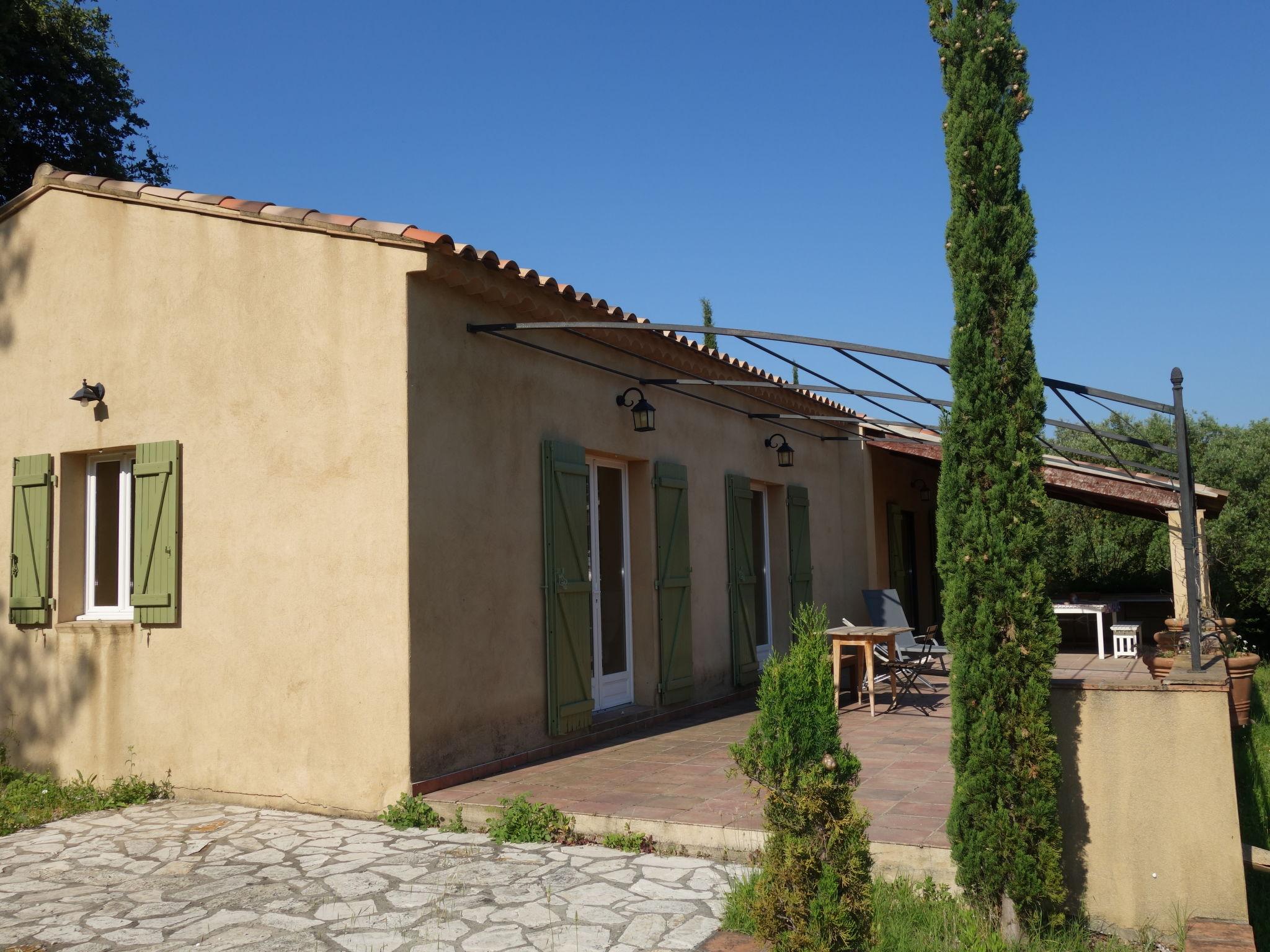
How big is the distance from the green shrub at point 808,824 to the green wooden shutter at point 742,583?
613 centimetres

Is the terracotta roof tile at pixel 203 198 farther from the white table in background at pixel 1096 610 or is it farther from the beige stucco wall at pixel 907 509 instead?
the white table in background at pixel 1096 610

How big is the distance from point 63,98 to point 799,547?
39.9 feet

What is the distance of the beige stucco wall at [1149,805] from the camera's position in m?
3.86

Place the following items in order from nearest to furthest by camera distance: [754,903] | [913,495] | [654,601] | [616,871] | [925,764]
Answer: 1. [754,903]
2. [616,871]
3. [925,764]
4. [654,601]
5. [913,495]

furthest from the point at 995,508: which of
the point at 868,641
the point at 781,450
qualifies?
the point at 781,450

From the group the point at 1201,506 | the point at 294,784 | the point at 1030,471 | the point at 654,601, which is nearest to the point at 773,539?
the point at 654,601

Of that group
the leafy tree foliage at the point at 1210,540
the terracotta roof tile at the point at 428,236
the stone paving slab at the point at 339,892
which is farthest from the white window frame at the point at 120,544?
the leafy tree foliage at the point at 1210,540

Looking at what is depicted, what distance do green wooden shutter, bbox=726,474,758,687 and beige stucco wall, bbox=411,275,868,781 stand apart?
2.46ft

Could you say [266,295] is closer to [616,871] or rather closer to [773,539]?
[616,871]

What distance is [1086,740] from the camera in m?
4.03

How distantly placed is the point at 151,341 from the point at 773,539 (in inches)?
265

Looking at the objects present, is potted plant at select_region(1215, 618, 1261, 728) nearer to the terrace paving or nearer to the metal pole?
the terrace paving

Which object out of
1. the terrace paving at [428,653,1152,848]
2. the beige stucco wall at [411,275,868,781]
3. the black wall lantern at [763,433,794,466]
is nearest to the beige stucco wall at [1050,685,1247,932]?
the terrace paving at [428,653,1152,848]

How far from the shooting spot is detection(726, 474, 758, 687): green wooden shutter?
9.62 metres
